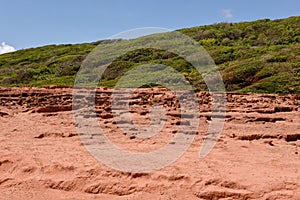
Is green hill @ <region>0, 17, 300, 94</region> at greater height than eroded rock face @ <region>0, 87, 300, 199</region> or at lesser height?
greater

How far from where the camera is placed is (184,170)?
201 inches

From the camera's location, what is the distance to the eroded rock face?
15.3ft

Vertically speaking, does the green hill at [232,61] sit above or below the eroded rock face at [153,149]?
above

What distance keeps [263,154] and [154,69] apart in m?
16.3

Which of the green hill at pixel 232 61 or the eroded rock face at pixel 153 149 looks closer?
the eroded rock face at pixel 153 149

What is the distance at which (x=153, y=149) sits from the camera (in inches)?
250

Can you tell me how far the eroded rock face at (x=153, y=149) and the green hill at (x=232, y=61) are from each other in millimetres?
6945

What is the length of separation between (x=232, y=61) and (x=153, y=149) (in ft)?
54.8

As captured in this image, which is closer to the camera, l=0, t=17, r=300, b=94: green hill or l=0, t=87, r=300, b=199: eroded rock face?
l=0, t=87, r=300, b=199: eroded rock face

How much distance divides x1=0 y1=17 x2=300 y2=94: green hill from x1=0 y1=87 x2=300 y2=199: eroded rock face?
6945 millimetres

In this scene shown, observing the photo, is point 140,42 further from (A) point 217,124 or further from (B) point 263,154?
(B) point 263,154

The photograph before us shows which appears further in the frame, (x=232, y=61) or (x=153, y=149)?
(x=232, y=61)

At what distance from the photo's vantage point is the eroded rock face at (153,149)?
4.65m

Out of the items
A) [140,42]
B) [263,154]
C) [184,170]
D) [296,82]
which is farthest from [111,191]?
[140,42]
